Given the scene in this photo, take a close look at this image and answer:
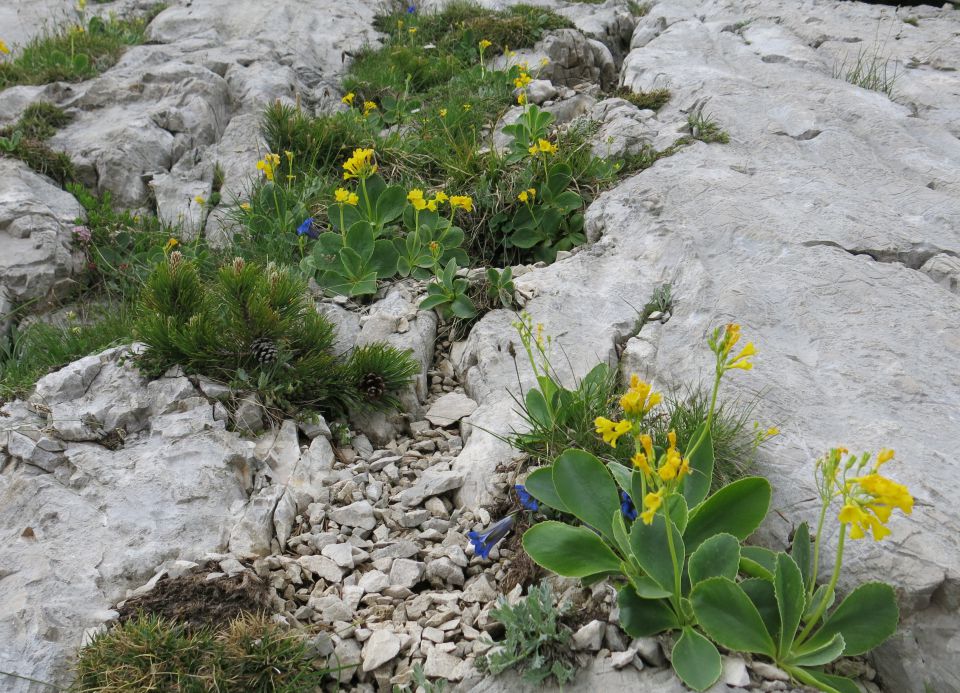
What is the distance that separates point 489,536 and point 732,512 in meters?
0.94

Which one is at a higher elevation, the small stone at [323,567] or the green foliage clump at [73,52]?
the green foliage clump at [73,52]

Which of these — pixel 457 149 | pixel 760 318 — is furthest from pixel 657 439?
pixel 457 149

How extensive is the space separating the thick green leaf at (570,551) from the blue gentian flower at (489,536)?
38cm

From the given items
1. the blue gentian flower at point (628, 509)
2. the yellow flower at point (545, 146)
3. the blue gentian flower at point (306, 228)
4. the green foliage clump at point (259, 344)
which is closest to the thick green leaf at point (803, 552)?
the blue gentian flower at point (628, 509)

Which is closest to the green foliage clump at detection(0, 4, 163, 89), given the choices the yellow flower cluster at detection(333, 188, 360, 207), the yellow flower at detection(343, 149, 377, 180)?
the yellow flower at detection(343, 149, 377, 180)

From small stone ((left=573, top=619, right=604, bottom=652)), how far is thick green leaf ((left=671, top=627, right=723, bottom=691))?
0.83 ft

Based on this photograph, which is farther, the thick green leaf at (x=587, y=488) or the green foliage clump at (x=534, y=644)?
the thick green leaf at (x=587, y=488)

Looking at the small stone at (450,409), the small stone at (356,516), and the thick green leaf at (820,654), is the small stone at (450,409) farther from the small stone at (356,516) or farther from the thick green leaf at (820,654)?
the thick green leaf at (820,654)

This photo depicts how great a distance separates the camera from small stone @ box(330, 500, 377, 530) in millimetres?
3133

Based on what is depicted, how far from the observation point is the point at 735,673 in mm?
2102

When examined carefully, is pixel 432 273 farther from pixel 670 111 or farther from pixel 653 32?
pixel 653 32

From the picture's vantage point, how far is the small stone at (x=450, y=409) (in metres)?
3.79

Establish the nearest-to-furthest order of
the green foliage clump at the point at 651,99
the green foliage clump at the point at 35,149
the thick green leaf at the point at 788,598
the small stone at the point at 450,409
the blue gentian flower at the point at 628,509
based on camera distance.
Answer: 1. the thick green leaf at the point at 788,598
2. the blue gentian flower at the point at 628,509
3. the small stone at the point at 450,409
4. the green foliage clump at the point at 35,149
5. the green foliage clump at the point at 651,99

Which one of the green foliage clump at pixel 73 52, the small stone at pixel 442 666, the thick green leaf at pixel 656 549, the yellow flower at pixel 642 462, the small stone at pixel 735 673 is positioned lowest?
the small stone at pixel 442 666
